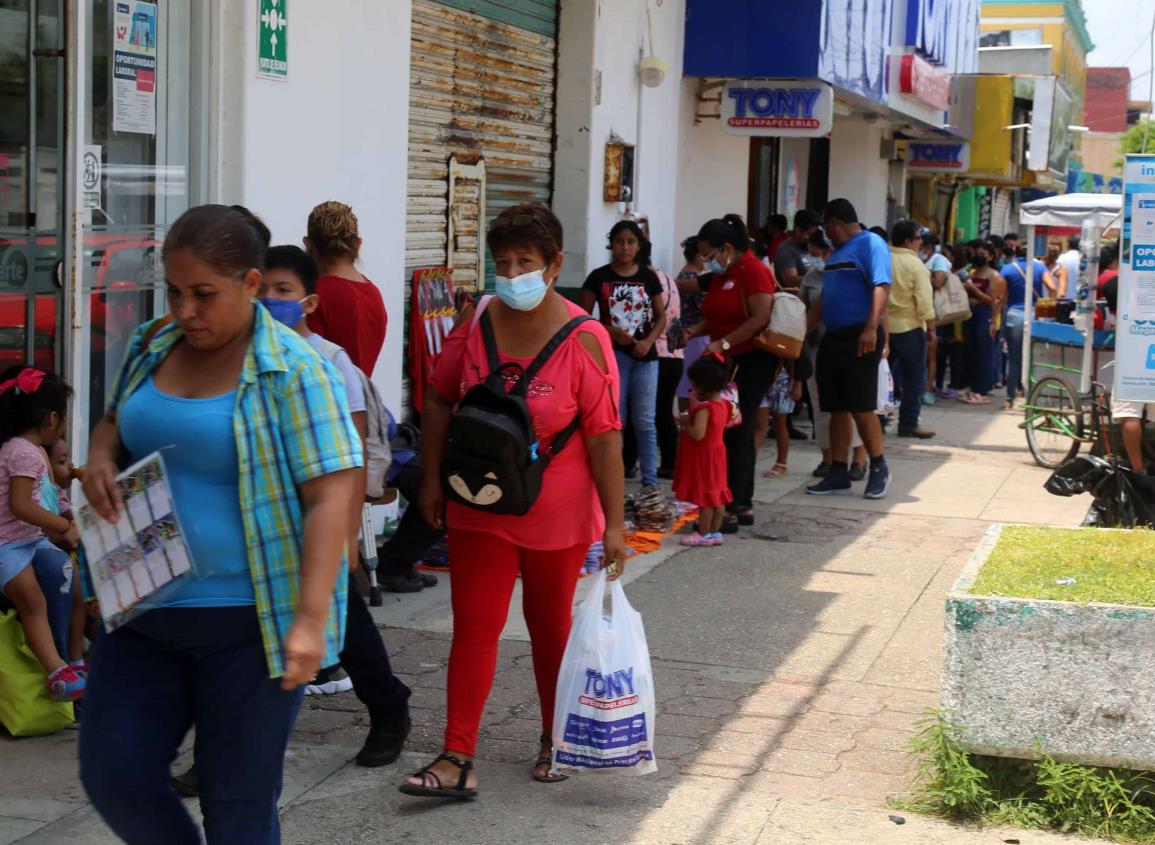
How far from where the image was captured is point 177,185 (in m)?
6.88

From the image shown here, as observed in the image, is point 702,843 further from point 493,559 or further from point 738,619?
point 738,619

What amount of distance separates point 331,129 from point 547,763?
3.71 meters

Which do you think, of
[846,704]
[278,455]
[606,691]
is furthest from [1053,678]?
[278,455]

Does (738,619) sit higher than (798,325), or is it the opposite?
(798,325)

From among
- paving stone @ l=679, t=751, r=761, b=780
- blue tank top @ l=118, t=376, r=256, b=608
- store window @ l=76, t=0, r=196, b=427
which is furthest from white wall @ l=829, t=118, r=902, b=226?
blue tank top @ l=118, t=376, r=256, b=608

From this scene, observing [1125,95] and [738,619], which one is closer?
[738,619]

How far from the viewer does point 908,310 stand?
45.1 feet

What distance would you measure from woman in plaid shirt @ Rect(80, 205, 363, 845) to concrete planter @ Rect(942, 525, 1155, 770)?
2.28 metres

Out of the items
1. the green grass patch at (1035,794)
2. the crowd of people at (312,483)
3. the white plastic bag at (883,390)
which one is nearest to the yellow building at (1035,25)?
the white plastic bag at (883,390)

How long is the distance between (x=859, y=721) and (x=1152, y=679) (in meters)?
1.39

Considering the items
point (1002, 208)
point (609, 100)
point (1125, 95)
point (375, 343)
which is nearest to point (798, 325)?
point (609, 100)

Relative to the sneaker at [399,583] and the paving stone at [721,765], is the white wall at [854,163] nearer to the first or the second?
the sneaker at [399,583]

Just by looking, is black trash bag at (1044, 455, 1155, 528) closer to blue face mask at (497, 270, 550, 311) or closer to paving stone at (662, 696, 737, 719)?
paving stone at (662, 696, 737, 719)

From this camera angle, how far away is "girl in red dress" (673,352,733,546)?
8766 mm
